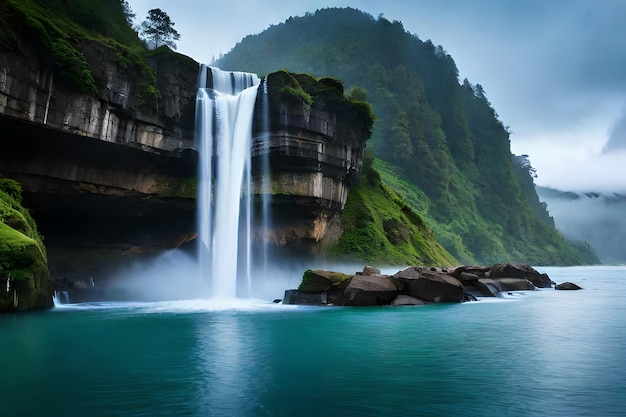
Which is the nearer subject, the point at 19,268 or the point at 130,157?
the point at 19,268

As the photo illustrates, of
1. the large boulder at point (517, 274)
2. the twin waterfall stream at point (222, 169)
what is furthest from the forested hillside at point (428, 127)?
the twin waterfall stream at point (222, 169)

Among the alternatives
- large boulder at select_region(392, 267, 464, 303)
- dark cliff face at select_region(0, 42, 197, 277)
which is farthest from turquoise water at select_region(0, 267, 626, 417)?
dark cliff face at select_region(0, 42, 197, 277)

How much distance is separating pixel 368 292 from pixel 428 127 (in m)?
95.4

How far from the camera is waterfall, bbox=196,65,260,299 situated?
31.2 metres

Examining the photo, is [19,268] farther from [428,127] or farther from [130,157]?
[428,127]

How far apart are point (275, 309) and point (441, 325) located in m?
8.37

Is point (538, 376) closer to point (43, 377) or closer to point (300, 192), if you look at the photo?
point (43, 377)

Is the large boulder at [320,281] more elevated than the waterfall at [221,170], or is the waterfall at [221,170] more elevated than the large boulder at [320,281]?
the waterfall at [221,170]

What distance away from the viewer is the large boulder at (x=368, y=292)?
22.4 meters

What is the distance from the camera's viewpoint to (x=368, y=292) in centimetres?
2239

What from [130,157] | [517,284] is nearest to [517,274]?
[517,284]

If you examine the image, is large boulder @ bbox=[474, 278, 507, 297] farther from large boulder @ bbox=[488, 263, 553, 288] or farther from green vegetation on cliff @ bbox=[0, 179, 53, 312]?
green vegetation on cliff @ bbox=[0, 179, 53, 312]

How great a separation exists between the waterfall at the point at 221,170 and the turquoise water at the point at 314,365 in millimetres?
12385

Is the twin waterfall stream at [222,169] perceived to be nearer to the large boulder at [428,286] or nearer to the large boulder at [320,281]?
the large boulder at [320,281]
